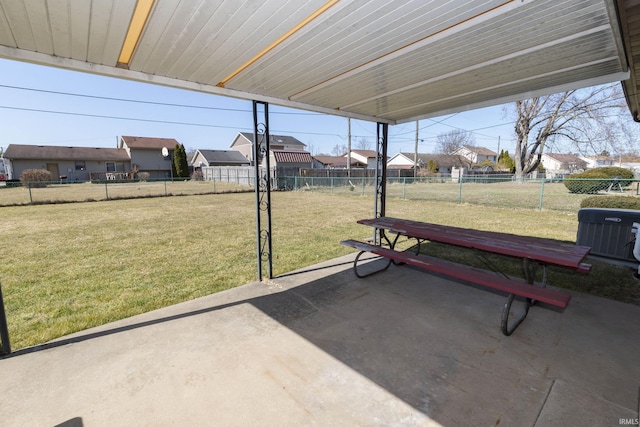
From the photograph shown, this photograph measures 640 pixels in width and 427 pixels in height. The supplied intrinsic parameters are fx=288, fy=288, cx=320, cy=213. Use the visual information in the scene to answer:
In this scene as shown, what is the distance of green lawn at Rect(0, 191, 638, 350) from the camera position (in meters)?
3.29

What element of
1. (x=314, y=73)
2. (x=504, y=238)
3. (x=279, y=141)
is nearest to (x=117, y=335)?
(x=314, y=73)

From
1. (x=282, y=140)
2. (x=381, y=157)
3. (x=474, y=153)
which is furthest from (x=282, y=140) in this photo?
(x=381, y=157)

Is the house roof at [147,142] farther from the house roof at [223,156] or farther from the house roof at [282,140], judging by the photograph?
the house roof at [282,140]

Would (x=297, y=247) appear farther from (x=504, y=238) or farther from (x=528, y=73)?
(x=528, y=73)

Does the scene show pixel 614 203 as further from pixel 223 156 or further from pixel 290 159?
pixel 223 156

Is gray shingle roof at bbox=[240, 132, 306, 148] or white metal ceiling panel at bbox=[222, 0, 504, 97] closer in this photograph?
white metal ceiling panel at bbox=[222, 0, 504, 97]

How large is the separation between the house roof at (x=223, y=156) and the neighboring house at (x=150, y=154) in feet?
13.6

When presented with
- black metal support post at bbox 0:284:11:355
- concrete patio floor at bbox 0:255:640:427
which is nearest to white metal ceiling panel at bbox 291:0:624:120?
concrete patio floor at bbox 0:255:640:427

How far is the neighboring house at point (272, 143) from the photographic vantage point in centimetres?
4066

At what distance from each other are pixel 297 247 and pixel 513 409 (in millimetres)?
4331

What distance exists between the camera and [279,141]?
139 feet

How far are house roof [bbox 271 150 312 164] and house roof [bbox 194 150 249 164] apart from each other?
9.56m

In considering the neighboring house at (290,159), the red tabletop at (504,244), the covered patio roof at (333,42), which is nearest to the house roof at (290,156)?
the neighboring house at (290,159)

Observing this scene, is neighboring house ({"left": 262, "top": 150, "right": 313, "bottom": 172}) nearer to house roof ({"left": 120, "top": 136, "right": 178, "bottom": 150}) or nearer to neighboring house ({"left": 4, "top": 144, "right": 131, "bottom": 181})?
house roof ({"left": 120, "top": 136, "right": 178, "bottom": 150})
